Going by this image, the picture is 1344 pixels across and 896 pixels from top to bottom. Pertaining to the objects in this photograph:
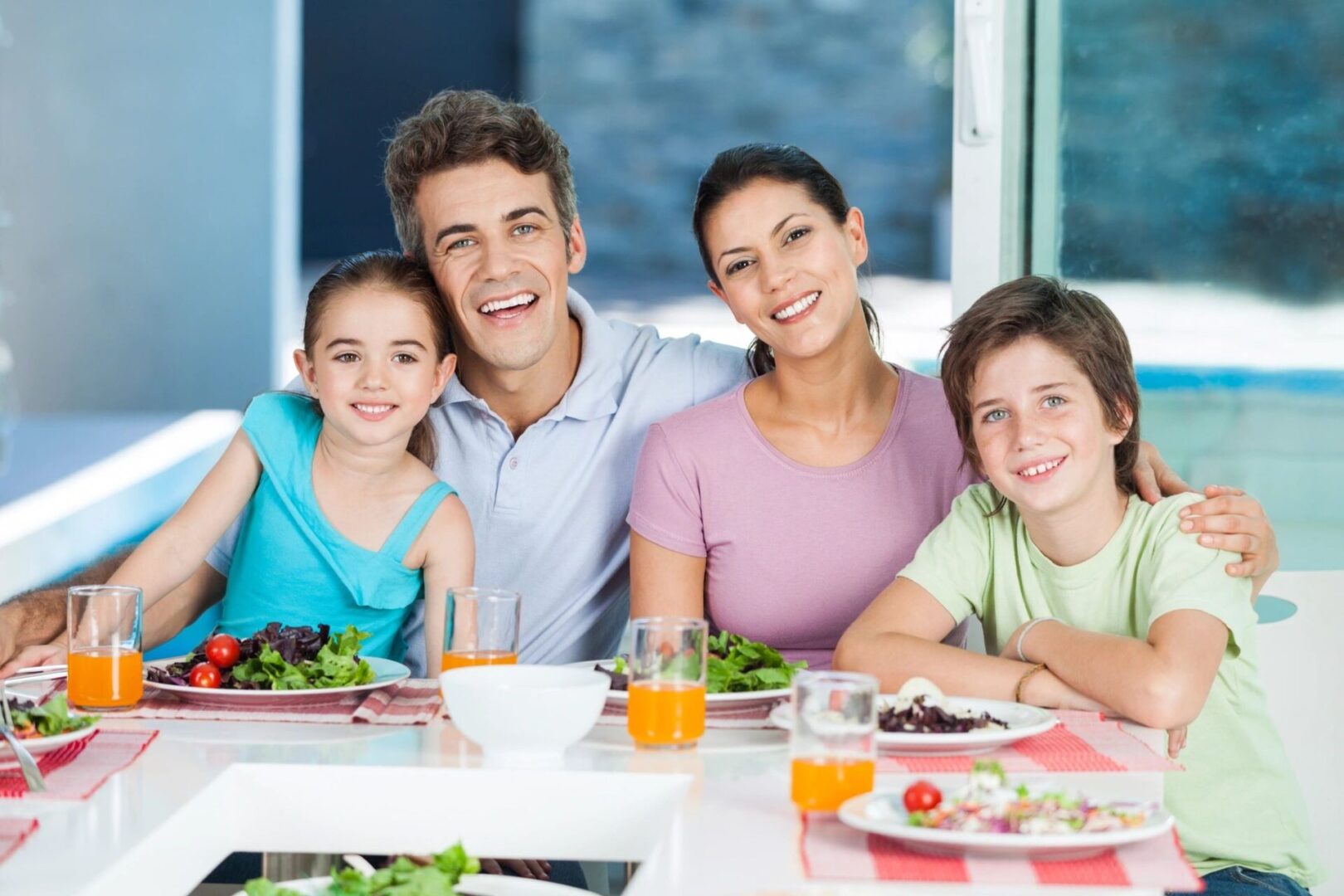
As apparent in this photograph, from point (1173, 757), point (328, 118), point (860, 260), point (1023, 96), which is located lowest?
point (1173, 757)

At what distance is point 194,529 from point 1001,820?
1266 millimetres

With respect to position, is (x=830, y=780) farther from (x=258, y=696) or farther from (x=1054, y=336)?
(x=1054, y=336)

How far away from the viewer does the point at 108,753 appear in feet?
4.31

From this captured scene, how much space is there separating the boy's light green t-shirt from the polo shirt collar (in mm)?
598

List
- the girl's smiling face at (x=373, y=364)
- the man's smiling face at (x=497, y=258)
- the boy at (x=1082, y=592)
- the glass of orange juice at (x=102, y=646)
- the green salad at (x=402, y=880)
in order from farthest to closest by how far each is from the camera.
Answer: the man's smiling face at (x=497, y=258) → the girl's smiling face at (x=373, y=364) → the boy at (x=1082, y=592) → the glass of orange juice at (x=102, y=646) → the green salad at (x=402, y=880)

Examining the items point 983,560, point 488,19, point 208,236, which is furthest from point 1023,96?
point 488,19

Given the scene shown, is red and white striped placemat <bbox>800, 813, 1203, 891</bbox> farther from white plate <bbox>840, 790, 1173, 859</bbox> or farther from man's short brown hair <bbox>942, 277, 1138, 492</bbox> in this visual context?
man's short brown hair <bbox>942, 277, 1138, 492</bbox>

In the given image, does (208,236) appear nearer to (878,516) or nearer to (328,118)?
(328,118)

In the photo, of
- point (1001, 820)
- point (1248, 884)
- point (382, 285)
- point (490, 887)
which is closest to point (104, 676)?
point (490, 887)

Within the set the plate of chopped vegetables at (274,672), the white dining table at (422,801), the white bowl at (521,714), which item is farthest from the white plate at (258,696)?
the white bowl at (521,714)

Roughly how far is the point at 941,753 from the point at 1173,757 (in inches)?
14.1

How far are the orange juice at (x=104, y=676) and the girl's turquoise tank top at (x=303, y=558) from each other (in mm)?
563

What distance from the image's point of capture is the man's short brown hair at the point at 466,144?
7.25 feet

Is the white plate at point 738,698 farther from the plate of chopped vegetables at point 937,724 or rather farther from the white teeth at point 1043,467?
the white teeth at point 1043,467
